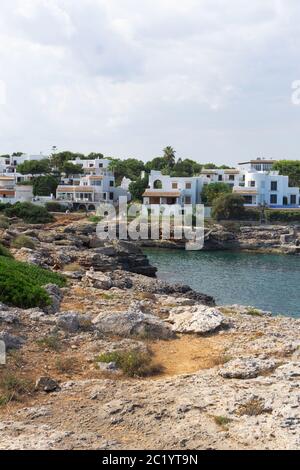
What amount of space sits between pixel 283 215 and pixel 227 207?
30.1ft

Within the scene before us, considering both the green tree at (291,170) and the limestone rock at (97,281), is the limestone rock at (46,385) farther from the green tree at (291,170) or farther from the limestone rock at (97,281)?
the green tree at (291,170)

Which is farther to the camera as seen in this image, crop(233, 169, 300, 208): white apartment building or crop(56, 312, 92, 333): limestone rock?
crop(233, 169, 300, 208): white apartment building

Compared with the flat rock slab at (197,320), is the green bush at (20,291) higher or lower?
higher

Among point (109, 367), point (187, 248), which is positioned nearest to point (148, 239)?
point (187, 248)

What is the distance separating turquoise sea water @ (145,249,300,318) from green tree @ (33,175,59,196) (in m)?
32.8

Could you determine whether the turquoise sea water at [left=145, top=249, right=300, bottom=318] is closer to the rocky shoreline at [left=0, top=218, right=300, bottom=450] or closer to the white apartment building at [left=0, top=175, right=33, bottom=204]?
the rocky shoreline at [left=0, top=218, right=300, bottom=450]

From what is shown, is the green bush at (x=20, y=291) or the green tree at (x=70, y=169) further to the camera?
the green tree at (x=70, y=169)

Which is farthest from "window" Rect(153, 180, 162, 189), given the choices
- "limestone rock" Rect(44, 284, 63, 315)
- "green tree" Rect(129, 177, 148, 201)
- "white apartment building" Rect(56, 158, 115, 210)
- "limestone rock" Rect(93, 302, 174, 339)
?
"limestone rock" Rect(93, 302, 174, 339)

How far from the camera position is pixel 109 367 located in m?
11.5

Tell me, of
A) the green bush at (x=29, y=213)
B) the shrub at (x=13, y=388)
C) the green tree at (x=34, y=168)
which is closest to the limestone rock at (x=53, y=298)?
the shrub at (x=13, y=388)

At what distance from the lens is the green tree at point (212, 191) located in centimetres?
8704

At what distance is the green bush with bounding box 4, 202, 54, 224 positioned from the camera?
7438 centimetres

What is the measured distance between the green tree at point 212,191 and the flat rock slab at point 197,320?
7084 cm

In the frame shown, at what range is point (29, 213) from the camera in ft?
247
